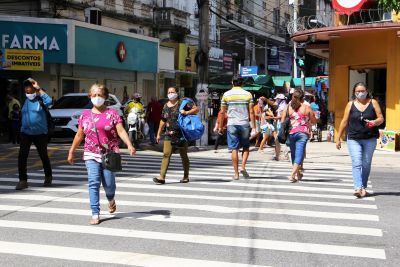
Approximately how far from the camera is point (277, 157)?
16.5 m

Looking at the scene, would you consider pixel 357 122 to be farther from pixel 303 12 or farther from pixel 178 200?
pixel 303 12

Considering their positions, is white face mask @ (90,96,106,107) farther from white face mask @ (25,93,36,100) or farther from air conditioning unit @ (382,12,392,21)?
air conditioning unit @ (382,12,392,21)

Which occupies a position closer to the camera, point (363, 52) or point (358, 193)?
point (358, 193)

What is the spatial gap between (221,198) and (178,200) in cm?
71

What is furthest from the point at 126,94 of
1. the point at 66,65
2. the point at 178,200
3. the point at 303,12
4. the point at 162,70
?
the point at 303,12

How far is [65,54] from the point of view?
1001 inches

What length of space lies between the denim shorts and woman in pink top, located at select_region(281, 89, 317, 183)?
0.78 m

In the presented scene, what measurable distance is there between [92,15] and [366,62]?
13.2m

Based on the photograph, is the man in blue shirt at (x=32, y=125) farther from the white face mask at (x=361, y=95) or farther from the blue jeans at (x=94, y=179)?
the white face mask at (x=361, y=95)

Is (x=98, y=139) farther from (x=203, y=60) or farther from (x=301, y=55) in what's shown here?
(x=301, y=55)

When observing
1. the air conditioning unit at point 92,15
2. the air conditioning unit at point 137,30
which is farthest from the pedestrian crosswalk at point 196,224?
the air conditioning unit at point 137,30

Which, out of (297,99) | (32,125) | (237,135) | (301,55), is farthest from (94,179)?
(301,55)

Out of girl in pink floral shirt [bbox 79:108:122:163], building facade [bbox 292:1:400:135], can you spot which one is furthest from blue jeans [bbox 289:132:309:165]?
building facade [bbox 292:1:400:135]

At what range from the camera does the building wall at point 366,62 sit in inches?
816
